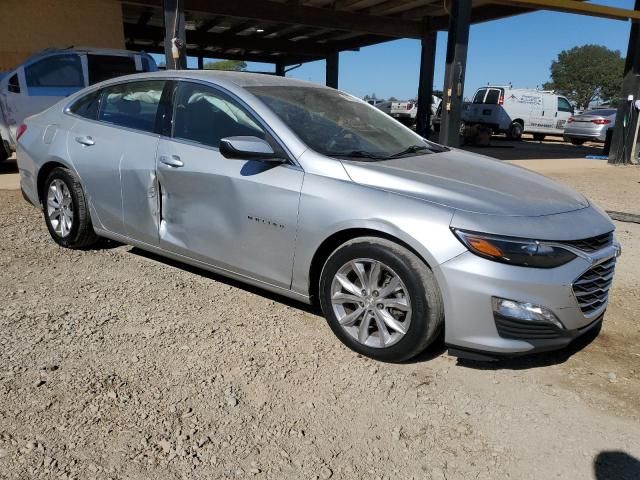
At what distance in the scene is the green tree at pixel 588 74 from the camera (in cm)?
6406

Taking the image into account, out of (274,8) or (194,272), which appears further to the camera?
(274,8)

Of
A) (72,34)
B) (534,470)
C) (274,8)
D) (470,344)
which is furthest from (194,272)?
(274,8)

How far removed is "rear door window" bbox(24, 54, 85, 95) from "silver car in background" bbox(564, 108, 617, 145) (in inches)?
695

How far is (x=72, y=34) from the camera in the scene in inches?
506

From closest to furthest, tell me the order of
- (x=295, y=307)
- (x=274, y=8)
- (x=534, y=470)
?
1. (x=534, y=470)
2. (x=295, y=307)
3. (x=274, y=8)

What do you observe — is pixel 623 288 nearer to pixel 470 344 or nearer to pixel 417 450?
pixel 470 344

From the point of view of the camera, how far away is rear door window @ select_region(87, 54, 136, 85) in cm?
982

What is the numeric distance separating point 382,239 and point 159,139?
1925mm

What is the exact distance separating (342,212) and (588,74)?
71.9 metres

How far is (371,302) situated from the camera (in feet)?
10.1

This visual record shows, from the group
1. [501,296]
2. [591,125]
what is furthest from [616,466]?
[591,125]

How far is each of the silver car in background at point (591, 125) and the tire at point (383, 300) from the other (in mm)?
19755

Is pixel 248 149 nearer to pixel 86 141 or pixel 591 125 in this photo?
pixel 86 141

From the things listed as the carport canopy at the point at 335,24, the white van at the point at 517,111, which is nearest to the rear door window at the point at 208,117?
the carport canopy at the point at 335,24
